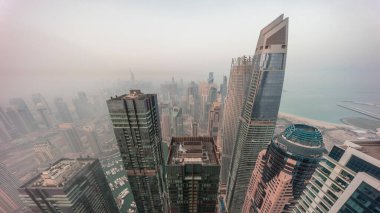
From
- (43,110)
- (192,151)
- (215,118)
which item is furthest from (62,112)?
(192,151)

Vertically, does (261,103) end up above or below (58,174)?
above

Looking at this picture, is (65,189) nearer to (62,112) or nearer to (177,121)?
(177,121)

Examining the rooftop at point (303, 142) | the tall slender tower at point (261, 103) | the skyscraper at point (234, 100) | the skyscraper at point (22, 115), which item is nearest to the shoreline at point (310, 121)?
the skyscraper at point (234, 100)

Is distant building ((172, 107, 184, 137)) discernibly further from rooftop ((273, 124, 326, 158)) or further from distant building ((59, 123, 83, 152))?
rooftop ((273, 124, 326, 158))

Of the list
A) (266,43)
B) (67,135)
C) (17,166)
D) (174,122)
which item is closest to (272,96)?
(266,43)

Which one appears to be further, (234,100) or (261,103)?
(234,100)

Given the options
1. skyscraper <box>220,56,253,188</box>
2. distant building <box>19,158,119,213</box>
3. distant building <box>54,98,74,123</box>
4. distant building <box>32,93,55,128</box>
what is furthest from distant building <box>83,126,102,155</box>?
skyscraper <box>220,56,253,188</box>
